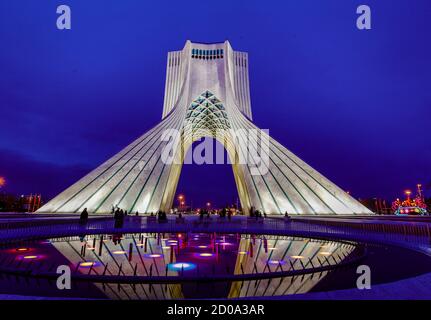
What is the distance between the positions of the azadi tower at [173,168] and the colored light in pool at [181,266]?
A: 1189cm

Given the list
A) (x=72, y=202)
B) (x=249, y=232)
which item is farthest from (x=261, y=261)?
(x=72, y=202)

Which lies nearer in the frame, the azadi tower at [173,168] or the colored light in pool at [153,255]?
the colored light in pool at [153,255]

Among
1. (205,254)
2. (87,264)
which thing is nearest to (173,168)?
(205,254)

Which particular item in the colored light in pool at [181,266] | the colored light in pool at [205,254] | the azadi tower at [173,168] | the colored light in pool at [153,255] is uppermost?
the azadi tower at [173,168]

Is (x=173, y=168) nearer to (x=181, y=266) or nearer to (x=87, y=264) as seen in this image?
(x=87, y=264)

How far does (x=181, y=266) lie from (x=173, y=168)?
1779 centimetres

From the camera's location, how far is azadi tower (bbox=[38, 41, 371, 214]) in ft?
56.5

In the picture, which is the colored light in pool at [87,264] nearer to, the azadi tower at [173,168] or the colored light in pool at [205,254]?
the colored light in pool at [205,254]

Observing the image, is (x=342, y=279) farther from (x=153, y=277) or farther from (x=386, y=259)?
(x=153, y=277)

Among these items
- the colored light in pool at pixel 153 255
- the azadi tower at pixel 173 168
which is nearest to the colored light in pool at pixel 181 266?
the colored light in pool at pixel 153 255

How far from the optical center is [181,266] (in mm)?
5559

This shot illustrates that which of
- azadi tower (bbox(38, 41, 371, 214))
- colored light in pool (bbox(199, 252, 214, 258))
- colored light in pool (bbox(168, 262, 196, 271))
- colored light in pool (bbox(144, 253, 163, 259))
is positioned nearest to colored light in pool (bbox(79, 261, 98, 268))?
colored light in pool (bbox(144, 253, 163, 259))

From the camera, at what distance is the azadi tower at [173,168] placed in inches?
679
